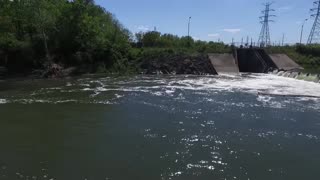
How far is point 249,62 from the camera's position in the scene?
67.3 metres

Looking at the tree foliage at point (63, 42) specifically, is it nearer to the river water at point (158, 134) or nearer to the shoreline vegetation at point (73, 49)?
the shoreline vegetation at point (73, 49)

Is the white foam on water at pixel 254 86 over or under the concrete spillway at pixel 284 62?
under

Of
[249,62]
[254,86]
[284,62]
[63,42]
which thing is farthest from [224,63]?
[63,42]

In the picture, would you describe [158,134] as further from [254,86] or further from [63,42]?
[63,42]

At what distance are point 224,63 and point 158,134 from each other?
42842 millimetres

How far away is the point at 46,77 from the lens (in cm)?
5244

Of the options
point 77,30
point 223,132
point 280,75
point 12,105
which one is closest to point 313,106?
point 223,132

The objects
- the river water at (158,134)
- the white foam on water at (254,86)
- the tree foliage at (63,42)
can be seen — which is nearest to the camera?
the river water at (158,134)

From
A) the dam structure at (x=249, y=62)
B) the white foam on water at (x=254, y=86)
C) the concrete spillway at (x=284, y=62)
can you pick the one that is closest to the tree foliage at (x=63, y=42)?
the dam structure at (x=249, y=62)

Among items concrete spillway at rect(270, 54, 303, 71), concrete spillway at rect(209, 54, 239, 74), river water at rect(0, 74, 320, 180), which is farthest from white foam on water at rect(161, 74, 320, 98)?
concrete spillway at rect(270, 54, 303, 71)

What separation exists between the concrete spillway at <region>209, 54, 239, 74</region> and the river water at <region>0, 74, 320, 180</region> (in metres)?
20.8

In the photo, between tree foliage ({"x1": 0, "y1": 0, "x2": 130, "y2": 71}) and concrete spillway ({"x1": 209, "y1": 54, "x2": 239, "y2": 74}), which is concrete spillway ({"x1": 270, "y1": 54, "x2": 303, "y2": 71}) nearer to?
concrete spillway ({"x1": 209, "y1": 54, "x2": 239, "y2": 74})

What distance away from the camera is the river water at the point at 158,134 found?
54.7 ft

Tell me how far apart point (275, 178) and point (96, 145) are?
8955mm
